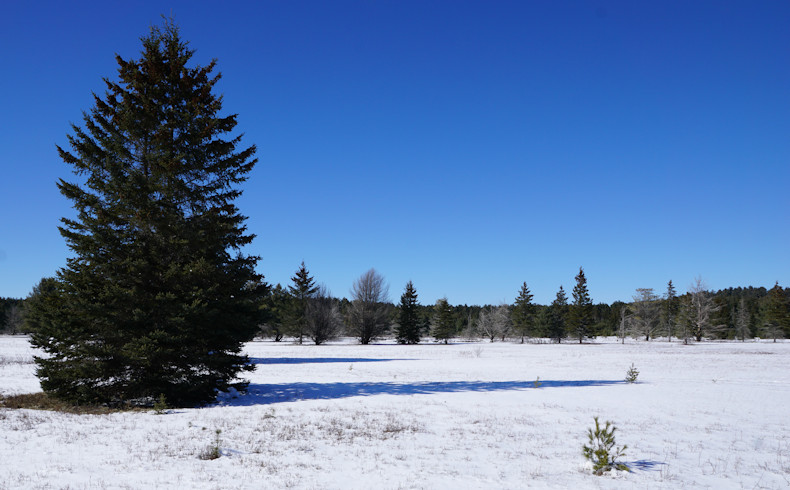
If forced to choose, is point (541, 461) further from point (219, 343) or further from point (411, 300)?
point (411, 300)

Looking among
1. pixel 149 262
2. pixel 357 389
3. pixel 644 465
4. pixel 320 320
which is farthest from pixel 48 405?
pixel 320 320

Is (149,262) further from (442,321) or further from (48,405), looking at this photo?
(442,321)

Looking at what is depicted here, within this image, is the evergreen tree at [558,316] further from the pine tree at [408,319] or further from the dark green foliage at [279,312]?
the dark green foliage at [279,312]

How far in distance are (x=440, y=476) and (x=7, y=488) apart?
21.0 feet

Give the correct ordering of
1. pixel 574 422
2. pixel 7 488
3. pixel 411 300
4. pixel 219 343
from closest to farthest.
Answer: pixel 7 488
pixel 574 422
pixel 219 343
pixel 411 300

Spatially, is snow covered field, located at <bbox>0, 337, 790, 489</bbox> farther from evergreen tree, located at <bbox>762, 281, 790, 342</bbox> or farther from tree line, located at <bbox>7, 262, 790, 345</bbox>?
evergreen tree, located at <bbox>762, 281, 790, 342</bbox>

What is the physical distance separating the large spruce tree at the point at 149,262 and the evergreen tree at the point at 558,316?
75936 millimetres

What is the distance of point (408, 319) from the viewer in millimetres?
74812

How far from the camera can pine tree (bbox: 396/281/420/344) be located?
7381cm

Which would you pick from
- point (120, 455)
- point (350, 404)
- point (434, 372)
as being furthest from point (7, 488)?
point (434, 372)

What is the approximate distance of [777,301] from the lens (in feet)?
262

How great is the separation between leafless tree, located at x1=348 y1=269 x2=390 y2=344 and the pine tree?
12.6 ft

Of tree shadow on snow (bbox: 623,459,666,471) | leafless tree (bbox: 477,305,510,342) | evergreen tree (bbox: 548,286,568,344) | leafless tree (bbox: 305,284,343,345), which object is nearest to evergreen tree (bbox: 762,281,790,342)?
evergreen tree (bbox: 548,286,568,344)

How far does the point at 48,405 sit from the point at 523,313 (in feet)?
264
